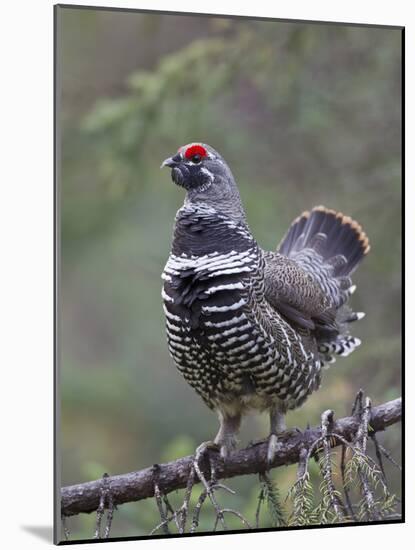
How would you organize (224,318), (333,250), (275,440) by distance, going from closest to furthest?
(224,318)
(275,440)
(333,250)

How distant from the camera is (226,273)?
17.5 ft

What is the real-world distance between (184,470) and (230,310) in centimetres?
83

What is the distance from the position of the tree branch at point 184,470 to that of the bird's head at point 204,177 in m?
1.11

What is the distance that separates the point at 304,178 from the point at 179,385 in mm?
1618

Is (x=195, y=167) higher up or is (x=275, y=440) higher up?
(x=195, y=167)

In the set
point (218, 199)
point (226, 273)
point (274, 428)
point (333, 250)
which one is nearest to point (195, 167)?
point (218, 199)

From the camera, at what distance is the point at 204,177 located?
216 inches

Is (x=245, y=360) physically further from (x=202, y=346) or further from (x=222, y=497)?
(x=222, y=497)

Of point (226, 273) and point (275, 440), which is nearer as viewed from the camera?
point (226, 273)

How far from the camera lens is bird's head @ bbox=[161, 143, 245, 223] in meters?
5.48

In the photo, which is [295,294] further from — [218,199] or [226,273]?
[218,199]

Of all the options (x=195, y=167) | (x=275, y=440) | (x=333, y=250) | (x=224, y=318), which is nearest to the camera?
(x=224, y=318)

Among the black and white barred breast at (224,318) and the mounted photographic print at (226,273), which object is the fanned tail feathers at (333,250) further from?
the black and white barred breast at (224,318)

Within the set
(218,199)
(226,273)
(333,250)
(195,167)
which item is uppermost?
(333,250)
